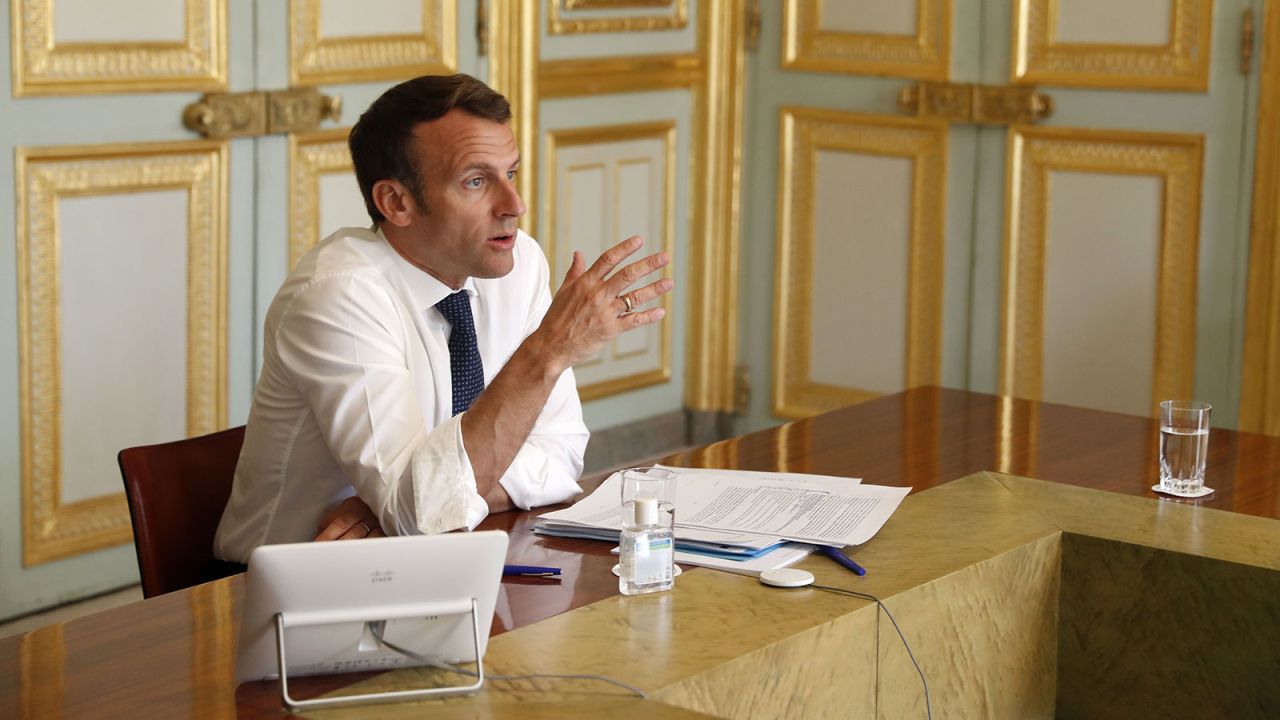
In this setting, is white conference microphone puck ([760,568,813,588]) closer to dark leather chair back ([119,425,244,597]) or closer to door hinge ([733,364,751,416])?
dark leather chair back ([119,425,244,597])

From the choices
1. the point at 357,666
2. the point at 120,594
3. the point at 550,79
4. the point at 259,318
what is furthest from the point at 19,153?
the point at 357,666

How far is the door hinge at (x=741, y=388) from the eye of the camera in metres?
5.00

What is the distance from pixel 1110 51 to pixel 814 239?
1003mm

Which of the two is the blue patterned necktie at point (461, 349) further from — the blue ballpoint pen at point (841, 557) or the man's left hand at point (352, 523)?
the blue ballpoint pen at point (841, 557)

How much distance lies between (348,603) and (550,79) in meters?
3.11

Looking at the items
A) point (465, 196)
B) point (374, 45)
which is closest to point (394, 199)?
point (465, 196)

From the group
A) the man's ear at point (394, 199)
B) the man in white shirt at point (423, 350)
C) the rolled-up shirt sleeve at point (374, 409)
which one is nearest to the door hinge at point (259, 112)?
the man in white shirt at point (423, 350)

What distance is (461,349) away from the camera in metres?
2.31

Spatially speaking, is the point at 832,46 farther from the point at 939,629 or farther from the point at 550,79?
the point at 939,629

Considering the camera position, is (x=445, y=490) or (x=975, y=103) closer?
(x=445, y=490)

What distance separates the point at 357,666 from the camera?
1.48 m

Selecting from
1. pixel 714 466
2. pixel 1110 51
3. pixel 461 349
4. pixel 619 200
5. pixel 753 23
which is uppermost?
pixel 753 23

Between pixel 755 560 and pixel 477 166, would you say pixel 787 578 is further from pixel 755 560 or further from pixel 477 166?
pixel 477 166

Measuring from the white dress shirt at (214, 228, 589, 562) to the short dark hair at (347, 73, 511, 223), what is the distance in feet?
0.29
